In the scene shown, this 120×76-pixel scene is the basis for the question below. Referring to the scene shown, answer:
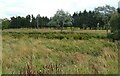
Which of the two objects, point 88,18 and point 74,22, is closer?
point 88,18

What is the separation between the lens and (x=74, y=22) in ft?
207

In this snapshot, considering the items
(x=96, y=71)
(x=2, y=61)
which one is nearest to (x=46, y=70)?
(x=96, y=71)

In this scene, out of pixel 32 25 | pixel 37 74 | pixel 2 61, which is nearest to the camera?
pixel 37 74

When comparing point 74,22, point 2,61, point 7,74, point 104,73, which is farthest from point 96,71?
point 74,22

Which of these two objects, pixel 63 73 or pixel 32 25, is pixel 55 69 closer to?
pixel 63 73

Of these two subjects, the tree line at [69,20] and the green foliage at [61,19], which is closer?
the tree line at [69,20]

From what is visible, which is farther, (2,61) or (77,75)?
(2,61)

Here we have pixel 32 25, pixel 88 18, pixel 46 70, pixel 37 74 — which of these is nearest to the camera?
pixel 37 74

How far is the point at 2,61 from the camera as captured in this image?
514 cm

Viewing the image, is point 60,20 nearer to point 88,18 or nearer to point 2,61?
point 88,18

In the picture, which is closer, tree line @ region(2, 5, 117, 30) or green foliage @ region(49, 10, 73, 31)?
tree line @ region(2, 5, 117, 30)

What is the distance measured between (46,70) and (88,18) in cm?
5506

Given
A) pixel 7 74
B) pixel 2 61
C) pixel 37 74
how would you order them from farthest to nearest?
1. pixel 2 61
2. pixel 7 74
3. pixel 37 74

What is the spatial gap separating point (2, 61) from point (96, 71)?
226 centimetres
